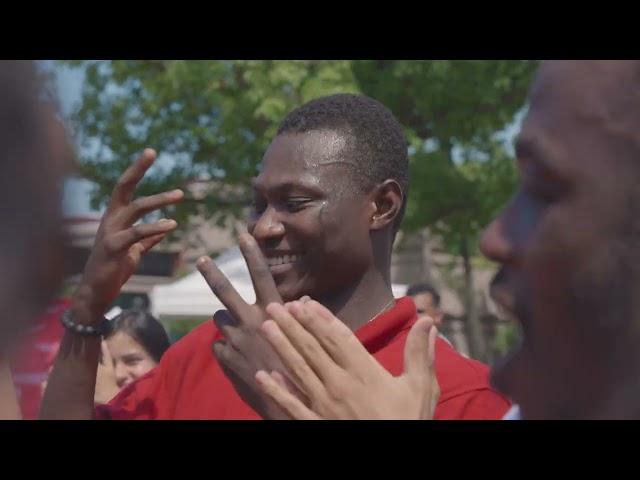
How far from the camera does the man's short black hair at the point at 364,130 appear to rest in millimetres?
2666

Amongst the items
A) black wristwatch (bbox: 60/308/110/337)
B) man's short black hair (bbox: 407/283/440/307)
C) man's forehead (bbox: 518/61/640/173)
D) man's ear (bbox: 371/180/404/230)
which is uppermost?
man's forehead (bbox: 518/61/640/173)

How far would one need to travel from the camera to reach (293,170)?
101 inches

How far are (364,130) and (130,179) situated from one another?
673 mm

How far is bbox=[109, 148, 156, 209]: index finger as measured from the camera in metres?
2.34

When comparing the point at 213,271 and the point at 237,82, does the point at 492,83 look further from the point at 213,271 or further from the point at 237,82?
the point at 213,271

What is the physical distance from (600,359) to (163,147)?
13.8 m

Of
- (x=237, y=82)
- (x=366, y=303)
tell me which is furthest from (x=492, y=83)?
(x=366, y=303)

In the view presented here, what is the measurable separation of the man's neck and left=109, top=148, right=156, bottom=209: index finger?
53cm

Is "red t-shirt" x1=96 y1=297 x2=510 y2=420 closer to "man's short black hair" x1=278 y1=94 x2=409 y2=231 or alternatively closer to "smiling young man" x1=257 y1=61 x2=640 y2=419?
"man's short black hair" x1=278 y1=94 x2=409 y2=231

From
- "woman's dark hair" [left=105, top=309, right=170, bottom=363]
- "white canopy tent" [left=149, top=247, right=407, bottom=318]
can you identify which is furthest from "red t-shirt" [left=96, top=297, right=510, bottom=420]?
"white canopy tent" [left=149, top=247, right=407, bottom=318]

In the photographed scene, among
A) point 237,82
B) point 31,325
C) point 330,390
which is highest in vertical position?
point 31,325

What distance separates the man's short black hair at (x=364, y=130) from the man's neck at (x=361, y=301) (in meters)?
0.21

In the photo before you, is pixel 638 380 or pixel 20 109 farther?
pixel 20 109

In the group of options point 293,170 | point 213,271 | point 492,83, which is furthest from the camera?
point 492,83
